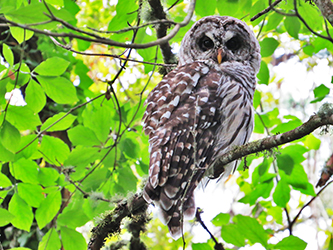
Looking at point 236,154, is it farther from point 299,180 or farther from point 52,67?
point 52,67

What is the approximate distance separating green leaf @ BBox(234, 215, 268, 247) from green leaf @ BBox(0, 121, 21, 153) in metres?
1.48

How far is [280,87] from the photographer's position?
29.5 feet

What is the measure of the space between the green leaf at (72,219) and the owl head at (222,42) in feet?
5.31

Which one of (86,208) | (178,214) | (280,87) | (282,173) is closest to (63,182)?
(86,208)

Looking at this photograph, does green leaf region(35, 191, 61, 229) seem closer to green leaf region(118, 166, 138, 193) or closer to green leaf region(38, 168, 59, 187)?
green leaf region(38, 168, 59, 187)

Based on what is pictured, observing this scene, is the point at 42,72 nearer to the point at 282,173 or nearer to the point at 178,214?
the point at 178,214

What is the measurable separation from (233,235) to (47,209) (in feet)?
4.38

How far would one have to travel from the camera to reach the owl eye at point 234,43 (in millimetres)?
2826

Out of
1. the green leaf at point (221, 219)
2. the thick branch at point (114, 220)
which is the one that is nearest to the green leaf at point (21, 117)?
the thick branch at point (114, 220)

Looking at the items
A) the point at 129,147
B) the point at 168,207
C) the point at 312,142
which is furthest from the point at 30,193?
the point at 312,142

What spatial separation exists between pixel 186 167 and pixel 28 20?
4.01ft

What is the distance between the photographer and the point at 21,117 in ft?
6.64

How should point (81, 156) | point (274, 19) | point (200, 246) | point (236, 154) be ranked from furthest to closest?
Result: 1. point (81, 156)
2. point (274, 19)
3. point (200, 246)
4. point (236, 154)

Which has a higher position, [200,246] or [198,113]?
[198,113]
